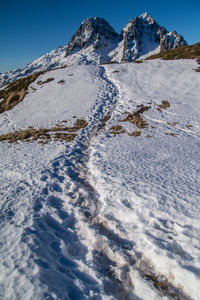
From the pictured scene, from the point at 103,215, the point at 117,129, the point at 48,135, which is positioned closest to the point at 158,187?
the point at 103,215

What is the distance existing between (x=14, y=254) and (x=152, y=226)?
4031 mm

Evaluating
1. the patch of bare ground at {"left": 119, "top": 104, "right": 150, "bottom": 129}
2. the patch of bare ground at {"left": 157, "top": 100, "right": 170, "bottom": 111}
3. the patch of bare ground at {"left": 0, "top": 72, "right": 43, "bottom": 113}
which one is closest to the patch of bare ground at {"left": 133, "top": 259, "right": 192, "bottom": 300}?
the patch of bare ground at {"left": 119, "top": 104, "right": 150, "bottom": 129}

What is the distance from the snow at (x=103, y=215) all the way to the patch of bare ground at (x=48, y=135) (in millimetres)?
906

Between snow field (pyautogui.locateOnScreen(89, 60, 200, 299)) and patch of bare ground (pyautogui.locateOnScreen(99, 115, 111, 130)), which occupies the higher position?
patch of bare ground (pyautogui.locateOnScreen(99, 115, 111, 130))

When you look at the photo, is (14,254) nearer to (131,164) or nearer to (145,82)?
(131,164)

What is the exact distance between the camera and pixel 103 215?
6.05 metres

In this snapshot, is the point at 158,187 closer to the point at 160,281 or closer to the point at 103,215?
the point at 103,215

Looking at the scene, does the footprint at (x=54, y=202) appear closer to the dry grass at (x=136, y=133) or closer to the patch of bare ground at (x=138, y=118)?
the dry grass at (x=136, y=133)

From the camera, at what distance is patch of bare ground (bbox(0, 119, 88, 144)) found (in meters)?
13.7

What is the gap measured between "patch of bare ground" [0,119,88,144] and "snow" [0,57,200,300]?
906 mm

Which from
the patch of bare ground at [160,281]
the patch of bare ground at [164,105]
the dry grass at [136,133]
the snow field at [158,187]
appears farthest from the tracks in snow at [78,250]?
the patch of bare ground at [164,105]

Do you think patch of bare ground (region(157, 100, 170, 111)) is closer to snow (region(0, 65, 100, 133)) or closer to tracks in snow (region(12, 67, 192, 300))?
snow (region(0, 65, 100, 133))

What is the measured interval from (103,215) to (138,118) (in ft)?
37.7

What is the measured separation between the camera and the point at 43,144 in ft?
41.9
